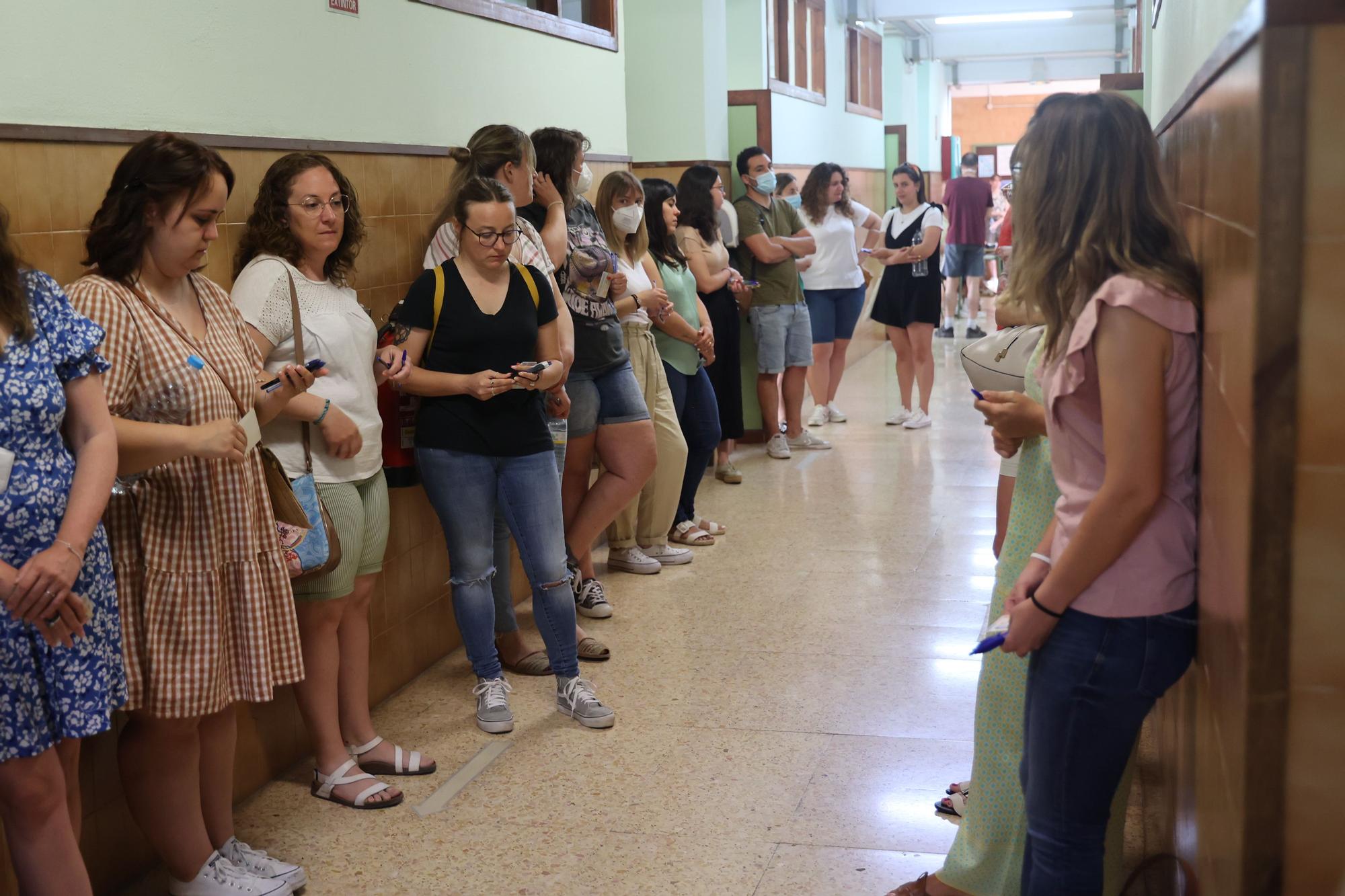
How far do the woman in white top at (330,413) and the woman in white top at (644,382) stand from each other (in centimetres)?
160

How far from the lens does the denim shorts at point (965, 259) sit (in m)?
12.0

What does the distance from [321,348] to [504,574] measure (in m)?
1.21

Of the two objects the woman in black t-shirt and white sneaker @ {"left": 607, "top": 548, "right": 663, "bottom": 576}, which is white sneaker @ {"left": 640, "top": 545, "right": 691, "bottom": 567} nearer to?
white sneaker @ {"left": 607, "top": 548, "right": 663, "bottom": 576}

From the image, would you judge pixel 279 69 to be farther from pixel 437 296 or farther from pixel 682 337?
pixel 682 337

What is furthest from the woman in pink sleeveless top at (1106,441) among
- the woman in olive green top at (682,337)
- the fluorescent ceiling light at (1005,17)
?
the fluorescent ceiling light at (1005,17)

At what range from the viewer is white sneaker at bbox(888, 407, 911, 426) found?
26.8ft

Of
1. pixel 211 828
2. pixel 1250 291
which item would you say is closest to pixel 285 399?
pixel 211 828

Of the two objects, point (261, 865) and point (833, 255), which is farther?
point (833, 255)

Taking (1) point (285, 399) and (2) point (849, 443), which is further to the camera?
(2) point (849, 443)

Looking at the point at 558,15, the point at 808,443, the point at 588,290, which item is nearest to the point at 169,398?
the point at 588,290

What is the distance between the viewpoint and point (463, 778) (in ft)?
10.9

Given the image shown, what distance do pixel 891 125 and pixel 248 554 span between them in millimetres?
13397

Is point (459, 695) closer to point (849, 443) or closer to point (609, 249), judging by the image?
point (609, 249)

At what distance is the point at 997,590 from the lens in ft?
7.54
